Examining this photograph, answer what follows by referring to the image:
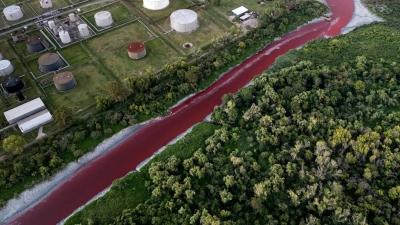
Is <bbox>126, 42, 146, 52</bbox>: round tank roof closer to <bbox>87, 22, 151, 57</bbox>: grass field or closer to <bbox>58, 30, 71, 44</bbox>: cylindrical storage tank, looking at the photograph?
<bbox>87, 22, 151, 57</bbox>: grass field

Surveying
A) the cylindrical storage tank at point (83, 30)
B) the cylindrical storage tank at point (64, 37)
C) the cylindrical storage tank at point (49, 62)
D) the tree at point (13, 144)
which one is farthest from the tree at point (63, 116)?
the cylindrical storage tank at point (83, 30)

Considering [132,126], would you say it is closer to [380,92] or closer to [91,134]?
[91,134]

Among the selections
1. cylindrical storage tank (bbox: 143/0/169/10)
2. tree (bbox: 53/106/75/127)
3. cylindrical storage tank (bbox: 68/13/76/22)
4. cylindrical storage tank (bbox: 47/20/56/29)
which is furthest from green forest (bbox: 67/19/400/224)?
cylindrical storage tank (bbox: 68/13/76/22)

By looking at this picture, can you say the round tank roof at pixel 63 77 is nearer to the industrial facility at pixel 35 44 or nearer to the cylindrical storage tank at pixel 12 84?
the cylindrical storage tank at pixel 12 84

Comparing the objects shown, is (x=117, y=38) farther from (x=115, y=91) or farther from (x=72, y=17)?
(x=115, y=91)

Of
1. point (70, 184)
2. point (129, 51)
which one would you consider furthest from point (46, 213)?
point (129, 51)

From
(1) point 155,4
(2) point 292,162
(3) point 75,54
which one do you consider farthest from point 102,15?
(2) point 292,162
